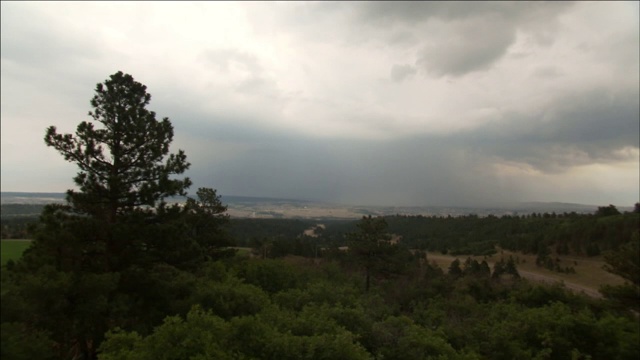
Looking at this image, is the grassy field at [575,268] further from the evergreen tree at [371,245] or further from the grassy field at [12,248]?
the grassy field at [12,248]

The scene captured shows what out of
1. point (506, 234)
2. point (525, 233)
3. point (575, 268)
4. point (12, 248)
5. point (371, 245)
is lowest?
point (575, 268)

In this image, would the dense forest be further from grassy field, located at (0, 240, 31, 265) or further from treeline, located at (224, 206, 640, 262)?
treeline, located at (224, 206, 640, 262)

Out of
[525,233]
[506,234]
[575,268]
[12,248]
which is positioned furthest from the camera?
[506,234]

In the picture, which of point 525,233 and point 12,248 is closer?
point 12,248

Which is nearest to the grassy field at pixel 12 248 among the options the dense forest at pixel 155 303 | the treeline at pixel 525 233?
the dense forest at pixel 155 303

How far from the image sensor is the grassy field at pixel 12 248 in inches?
501

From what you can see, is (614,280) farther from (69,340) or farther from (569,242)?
(69,340)

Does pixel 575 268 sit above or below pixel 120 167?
below

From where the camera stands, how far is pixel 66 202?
14.6 meters

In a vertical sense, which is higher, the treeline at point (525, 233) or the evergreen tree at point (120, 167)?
the evergreen tree at point (120, 167)

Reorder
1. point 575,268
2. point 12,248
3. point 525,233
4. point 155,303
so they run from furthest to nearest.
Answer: point 525,233 → point 575,268 → point 155,303 → point 12,248

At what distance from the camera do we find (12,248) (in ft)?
44.1

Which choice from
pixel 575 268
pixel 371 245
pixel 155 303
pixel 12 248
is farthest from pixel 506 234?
pixel 12 248

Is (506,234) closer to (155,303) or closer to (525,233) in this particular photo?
(525,233)
